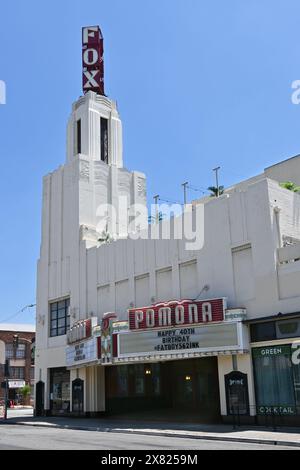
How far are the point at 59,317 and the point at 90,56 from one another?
22293 mm

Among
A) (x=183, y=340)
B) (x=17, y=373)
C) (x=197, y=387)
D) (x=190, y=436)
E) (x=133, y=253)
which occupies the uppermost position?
(x=133, y=253)

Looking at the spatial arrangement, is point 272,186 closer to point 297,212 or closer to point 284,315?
point 297,212

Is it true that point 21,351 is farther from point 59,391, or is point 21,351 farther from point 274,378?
point 274,378

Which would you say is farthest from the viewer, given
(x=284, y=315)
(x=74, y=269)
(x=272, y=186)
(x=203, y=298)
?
(x=74, y=269)

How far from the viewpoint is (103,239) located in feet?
130

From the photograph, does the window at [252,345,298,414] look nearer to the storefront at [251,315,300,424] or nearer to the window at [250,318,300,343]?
the storefront at [251,315,300,424]

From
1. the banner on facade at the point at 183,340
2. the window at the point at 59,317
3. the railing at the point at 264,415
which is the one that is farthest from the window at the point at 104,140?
the railing at the point at 264,415

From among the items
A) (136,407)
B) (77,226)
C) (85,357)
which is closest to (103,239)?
(77,226)

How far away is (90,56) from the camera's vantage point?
1880 inches

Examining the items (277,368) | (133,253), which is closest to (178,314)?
→ (277,368)

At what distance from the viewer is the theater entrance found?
31.8 meters

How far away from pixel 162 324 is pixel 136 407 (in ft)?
30.4

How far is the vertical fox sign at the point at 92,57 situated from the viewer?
47.2 metres

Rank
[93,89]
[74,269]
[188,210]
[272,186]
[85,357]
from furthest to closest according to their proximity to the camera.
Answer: [93,89] → [74,269] → [85,357] → [188,210] → [272,186]
